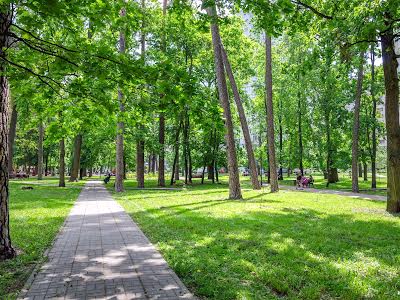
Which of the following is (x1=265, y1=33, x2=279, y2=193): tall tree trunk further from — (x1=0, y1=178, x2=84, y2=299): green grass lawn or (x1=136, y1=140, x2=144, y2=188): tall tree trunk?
(x1=0, y1=178, x2=84, y2=299): green grass lawn

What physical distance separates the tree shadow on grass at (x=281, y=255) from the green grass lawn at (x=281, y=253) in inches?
0.5

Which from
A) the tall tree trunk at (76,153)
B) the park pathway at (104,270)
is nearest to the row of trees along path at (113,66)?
the park pathway at (104,270)

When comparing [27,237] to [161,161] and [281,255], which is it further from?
[161,161]

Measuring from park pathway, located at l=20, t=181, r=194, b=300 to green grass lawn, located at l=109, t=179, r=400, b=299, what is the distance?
0.37 meters

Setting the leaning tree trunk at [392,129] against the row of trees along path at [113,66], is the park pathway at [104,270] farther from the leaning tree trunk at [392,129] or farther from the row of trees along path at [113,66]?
the leaning tree trunk at [392,129]

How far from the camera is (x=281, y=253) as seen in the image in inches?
277

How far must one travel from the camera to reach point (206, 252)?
7195 mm

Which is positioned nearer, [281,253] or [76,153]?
[281,253]

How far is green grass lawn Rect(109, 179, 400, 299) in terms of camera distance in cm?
512

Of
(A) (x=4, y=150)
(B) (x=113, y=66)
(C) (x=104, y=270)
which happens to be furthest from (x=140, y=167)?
(B) (x=113, y=66)

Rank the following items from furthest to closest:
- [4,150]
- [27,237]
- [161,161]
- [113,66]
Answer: [161,161], [27,237], [4,150], [113,66]

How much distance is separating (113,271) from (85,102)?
10.3ft

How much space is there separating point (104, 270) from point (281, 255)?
10.3 feet

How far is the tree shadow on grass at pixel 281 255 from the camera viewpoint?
5.12 m
